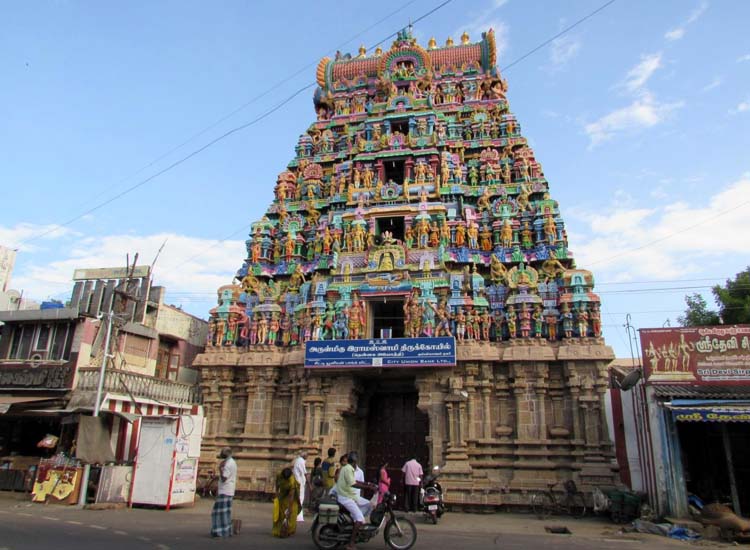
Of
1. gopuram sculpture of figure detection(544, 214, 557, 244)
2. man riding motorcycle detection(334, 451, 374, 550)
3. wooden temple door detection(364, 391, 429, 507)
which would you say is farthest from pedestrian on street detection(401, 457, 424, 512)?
gopuram sculpture of figure detection(544, 214, 557, 244)

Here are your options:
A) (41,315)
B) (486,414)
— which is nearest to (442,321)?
(486,414)

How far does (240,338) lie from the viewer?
21.5 m

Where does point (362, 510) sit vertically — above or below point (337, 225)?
below

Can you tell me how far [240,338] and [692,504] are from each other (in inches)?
635

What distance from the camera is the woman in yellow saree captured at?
11.3m

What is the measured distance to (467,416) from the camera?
1784cm

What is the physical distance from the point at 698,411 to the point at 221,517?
11.4 m

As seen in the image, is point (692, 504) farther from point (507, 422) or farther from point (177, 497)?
point (177, 497)

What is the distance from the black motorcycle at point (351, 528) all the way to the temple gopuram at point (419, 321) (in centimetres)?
739

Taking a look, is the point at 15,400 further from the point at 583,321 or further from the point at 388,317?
the point at 583,321

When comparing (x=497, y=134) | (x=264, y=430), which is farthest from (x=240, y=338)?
(x=497, y=134)

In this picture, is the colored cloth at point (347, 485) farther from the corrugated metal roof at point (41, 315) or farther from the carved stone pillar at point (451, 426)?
the corrugated metal roof at point (41, 315)

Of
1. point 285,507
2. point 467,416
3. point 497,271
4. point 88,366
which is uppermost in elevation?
point 497,271

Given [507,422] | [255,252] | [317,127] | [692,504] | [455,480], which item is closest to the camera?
[692,504]
